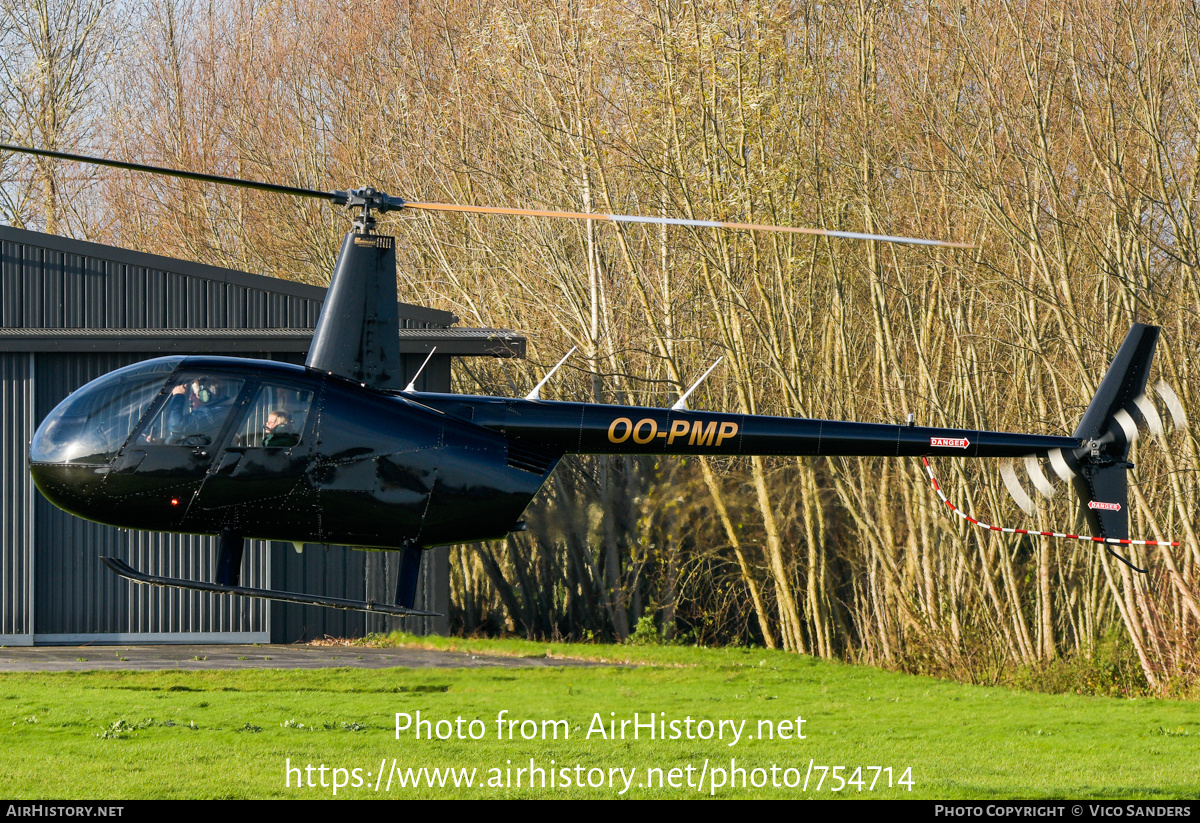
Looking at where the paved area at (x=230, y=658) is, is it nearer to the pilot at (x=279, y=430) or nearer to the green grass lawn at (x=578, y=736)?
the green grass lawn at (x=578, y=736)

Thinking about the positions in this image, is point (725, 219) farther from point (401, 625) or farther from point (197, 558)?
point (197, 558)

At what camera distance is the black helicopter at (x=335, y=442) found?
8336 millimetres

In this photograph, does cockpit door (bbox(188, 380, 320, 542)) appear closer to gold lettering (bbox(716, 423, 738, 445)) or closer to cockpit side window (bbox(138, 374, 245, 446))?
cockpit side window (bbox(138, 374, 245, 446))

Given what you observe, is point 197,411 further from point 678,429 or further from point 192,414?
point 678,429

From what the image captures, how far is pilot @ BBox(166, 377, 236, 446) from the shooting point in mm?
8328

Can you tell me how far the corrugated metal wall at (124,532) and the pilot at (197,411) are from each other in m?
8.78

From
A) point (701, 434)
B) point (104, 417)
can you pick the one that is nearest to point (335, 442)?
point (104, 417)

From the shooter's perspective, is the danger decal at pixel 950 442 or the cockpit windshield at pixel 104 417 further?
the danger decal at pixel 950 442

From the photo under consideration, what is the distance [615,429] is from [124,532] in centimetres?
979

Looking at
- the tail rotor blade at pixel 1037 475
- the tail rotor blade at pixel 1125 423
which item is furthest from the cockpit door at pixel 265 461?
the tail rotor blade at pixel 1125 423

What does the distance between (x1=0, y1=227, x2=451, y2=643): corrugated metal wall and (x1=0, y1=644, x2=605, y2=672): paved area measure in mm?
370

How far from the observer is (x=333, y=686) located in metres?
14.2

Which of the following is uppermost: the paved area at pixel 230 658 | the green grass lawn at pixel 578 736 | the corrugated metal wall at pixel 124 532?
the corrugated metal wall at pixel 124 532

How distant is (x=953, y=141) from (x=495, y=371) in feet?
30.1
